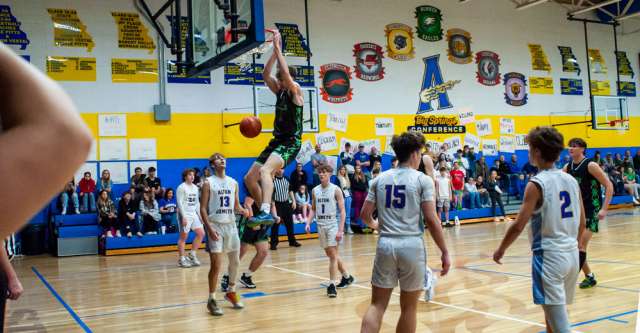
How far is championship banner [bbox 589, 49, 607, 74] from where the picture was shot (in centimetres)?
2388

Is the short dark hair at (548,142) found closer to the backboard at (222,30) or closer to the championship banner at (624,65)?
the backboard at (222,30)

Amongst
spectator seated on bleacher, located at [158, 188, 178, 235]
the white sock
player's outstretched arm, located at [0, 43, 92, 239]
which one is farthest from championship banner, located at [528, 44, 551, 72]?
player's outstretched arm, located at [0, 43, 92, 239]

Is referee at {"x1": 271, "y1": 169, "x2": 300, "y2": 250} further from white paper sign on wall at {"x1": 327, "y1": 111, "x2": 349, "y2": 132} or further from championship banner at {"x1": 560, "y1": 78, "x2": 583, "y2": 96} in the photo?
championship banner at {"x1": 560, "y1": 78, "x2": 583, "y2": 96}

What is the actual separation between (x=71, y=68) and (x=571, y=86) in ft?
63.5

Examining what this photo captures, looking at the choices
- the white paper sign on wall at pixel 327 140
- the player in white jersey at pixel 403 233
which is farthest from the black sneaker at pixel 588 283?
the white paper sign on wall at pixel 327 140

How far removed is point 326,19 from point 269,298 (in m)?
13.4

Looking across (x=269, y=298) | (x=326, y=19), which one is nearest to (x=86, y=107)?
(x=326, y=19)

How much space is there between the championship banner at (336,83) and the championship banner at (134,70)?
5.53 m

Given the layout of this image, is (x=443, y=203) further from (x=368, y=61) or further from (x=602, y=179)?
(x=602, y=179)

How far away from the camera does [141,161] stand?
16.0 m

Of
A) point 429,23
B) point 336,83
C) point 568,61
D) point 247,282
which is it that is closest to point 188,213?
point 247,282

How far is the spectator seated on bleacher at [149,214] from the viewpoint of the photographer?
14.2 meters

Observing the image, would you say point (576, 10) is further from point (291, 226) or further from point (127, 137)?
point (127, 137)

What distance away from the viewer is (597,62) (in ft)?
78.8
